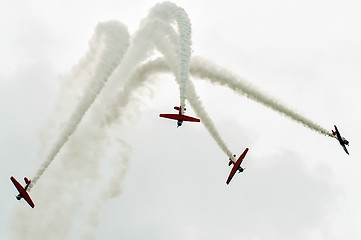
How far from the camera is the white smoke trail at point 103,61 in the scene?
5453 cm

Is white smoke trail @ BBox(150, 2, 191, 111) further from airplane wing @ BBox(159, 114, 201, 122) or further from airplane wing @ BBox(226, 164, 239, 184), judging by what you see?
airplane wing @ BBox(226, 164, 239, 184)

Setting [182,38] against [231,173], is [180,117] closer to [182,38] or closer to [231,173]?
[182,38]

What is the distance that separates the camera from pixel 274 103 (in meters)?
60.3

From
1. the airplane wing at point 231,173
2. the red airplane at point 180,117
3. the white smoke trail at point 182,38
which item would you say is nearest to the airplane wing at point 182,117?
Answer: the red airplane at point 180,117

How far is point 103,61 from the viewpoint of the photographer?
5469 centimetres

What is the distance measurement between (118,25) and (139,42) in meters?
3.15

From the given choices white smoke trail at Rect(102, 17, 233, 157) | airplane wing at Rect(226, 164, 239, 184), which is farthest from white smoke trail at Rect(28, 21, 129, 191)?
airplane wing at Rect(226, 164, 239, 184)

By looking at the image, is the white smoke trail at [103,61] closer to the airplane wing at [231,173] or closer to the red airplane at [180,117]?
the red airplane at [180,117]

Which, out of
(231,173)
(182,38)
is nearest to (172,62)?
(182,38)

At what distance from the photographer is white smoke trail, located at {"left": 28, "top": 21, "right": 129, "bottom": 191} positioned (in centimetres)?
5453

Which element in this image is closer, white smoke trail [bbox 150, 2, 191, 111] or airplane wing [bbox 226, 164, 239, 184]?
white smoke trail [bbox 150, 2, 191, 111]

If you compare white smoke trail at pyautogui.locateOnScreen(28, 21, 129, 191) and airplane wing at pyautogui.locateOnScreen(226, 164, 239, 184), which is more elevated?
white smoke trail at pyautogui.locateOnScreen(28, 21, 129, 191)

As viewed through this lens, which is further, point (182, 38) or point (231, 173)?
point (231, 173)

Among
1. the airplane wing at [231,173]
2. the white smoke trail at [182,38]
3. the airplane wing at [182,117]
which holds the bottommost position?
the airplane wing at [231,173]
